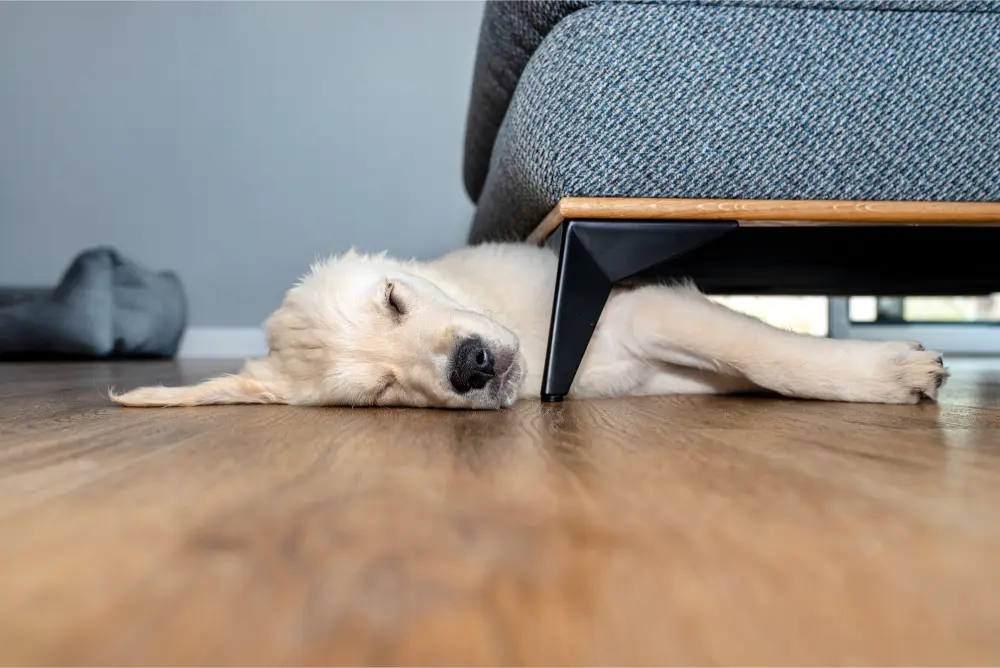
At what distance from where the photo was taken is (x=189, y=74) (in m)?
5.50

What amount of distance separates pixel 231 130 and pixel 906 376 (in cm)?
512

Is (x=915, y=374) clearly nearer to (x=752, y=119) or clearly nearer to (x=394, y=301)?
(x=752, y=119)

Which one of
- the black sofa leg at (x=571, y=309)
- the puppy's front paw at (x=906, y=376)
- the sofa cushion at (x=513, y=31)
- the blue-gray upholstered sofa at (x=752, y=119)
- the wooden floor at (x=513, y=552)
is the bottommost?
the wooden floor at (x=513, y=552)

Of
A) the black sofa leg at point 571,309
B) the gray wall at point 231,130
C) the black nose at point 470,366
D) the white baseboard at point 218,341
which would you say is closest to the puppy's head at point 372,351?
the black nose at point 470,366

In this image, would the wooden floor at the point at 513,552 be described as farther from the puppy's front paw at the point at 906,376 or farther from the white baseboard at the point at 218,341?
the white baseboard at the point at 218,341

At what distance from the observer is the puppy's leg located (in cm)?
147

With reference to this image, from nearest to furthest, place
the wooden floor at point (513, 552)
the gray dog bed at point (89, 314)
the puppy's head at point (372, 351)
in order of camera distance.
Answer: the wooden floor at point (513, 552) < the puppy's head at point (372, 351) < the gray dog bed at point (89, 314)

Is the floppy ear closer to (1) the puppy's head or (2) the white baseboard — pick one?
(1) the puppy's head

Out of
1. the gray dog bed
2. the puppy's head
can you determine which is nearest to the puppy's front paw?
the puppy's head

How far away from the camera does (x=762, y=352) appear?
5.11 feet

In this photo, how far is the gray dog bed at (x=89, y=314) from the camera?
4602 millimetres

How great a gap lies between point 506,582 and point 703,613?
13 centimetres

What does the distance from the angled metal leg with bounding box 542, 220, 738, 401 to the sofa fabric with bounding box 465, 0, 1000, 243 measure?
0.07m

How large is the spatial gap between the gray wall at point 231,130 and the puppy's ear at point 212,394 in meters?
3.90
